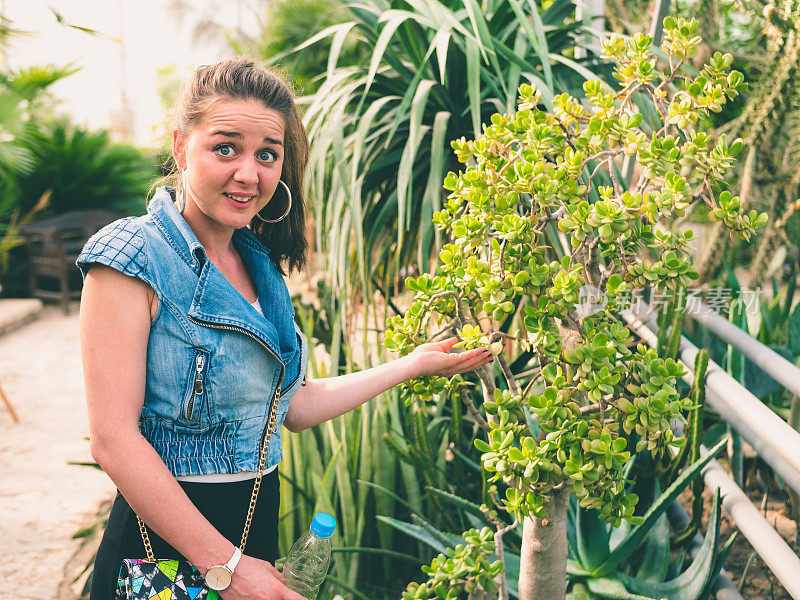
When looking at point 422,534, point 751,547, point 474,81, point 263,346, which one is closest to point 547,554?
point 422,534

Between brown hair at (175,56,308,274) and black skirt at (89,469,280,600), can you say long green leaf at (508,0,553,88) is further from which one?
black skirt at (89,469,280,600)

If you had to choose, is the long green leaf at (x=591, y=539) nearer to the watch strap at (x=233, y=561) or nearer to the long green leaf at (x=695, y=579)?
the long green leaf at (x=695, y=579)

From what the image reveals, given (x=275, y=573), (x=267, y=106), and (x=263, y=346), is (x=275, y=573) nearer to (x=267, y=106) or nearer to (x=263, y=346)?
(x=263, y=346)

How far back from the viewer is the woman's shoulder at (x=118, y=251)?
3.36ft

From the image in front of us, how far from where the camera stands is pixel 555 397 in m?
1.25

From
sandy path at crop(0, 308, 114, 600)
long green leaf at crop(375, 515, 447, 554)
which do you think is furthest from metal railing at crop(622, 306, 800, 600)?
sandy path at crop(0, 308, 114, 600)

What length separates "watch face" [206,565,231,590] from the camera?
110 cm

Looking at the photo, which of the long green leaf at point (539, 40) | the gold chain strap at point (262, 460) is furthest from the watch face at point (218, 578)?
the long green leaf at point (539, 40)

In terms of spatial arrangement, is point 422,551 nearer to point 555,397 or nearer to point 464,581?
point 464,581

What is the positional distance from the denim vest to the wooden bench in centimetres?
659

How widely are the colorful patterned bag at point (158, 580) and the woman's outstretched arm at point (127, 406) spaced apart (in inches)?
2.4

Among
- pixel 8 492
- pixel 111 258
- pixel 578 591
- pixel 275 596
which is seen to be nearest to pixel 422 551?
pixel 578 591

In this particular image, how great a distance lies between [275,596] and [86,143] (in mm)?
8024

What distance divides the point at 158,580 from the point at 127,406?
30 centimetres
